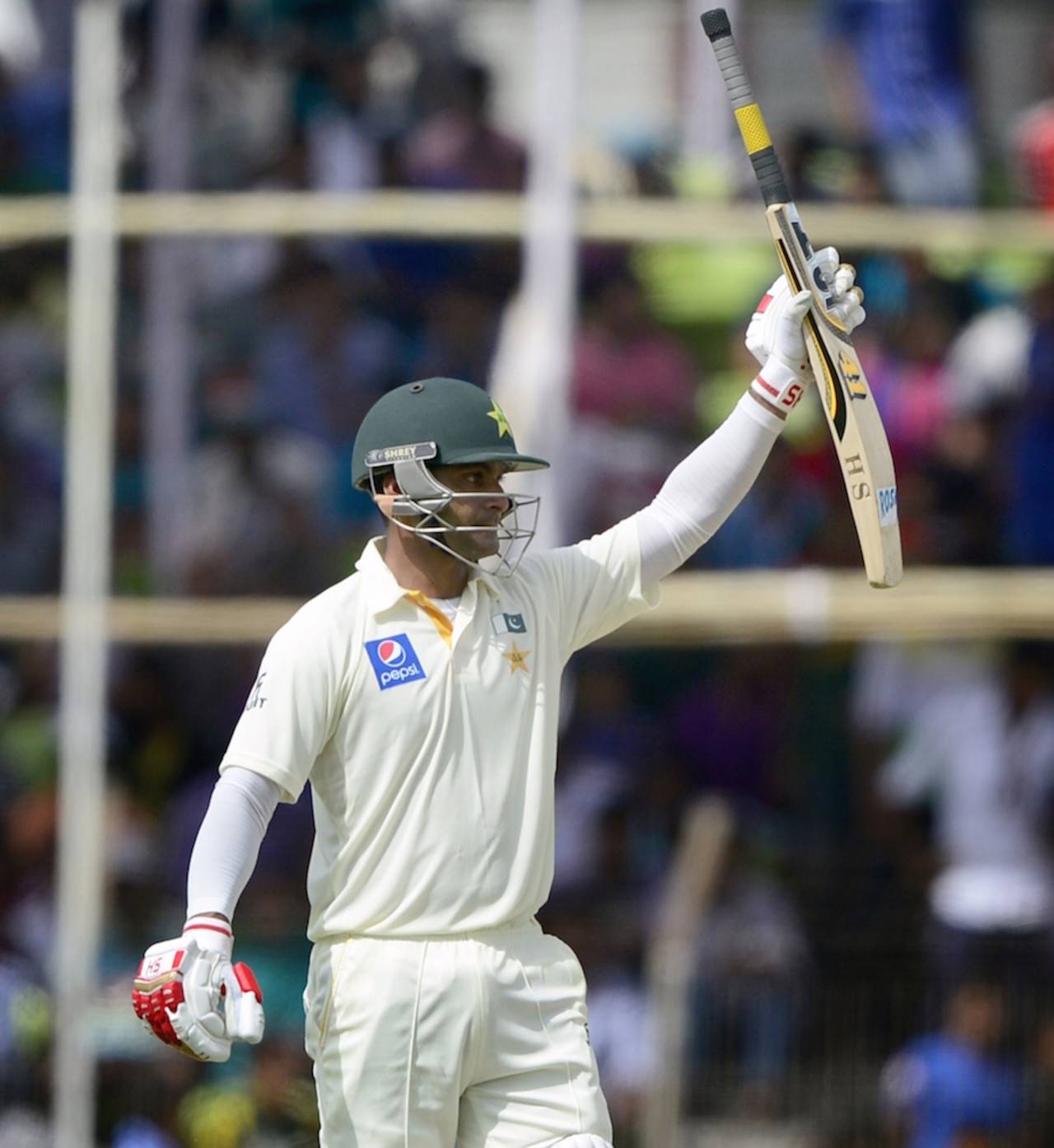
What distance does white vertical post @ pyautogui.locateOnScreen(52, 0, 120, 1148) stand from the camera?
802cm

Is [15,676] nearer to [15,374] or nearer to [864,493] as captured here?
[15,374]

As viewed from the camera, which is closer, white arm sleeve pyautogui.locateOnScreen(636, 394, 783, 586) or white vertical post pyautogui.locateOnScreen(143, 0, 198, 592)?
white arm sleeve pyautogui.locateOnScreen(636, 394, 783, 586)

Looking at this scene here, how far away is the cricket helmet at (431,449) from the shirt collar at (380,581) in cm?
3

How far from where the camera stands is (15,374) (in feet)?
28.5

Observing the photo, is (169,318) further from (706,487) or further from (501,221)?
(706,487)

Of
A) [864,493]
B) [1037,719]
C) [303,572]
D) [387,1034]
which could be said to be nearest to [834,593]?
[1037,719]

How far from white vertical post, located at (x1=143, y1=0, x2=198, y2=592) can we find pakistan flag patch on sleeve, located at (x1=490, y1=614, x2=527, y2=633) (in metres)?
4.15

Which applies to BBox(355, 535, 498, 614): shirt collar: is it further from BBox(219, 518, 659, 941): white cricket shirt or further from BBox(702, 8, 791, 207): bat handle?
BBox(702, 8, 791, 207): bat handle

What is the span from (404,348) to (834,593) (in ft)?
5.52

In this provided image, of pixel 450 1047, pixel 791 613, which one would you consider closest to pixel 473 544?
pixel 450 1047

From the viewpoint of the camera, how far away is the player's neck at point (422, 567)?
4434 millimetres

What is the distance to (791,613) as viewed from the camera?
806 centimetres

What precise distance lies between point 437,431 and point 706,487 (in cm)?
54

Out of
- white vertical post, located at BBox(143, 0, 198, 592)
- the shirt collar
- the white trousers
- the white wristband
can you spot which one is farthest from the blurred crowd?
the white wristband
